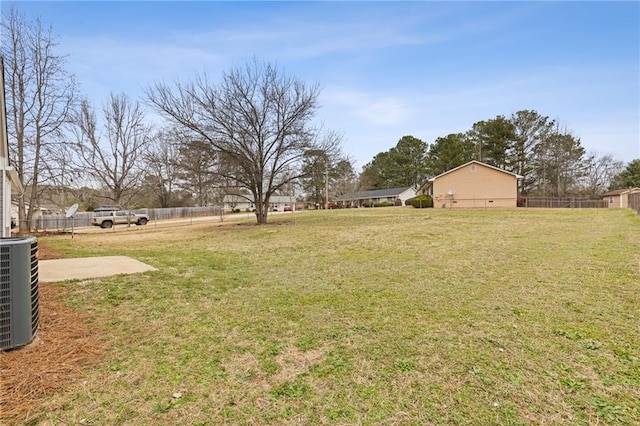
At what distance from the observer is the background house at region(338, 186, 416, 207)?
50375 millimetres

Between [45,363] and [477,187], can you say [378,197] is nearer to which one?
[477,187]

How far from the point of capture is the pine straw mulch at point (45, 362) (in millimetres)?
2053

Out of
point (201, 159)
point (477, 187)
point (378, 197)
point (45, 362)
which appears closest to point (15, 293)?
point (45, 362)

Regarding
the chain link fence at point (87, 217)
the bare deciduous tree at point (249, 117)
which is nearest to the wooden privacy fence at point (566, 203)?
the bare deciduous tree at point (249, 117)

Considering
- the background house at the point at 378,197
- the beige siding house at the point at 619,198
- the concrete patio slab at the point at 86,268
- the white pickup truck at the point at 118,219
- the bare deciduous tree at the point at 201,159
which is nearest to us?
the concrete patio slab at the point at 86,268

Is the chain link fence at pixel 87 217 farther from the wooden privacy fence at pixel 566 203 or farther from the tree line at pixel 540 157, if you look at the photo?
the tree line at pixel 540 157

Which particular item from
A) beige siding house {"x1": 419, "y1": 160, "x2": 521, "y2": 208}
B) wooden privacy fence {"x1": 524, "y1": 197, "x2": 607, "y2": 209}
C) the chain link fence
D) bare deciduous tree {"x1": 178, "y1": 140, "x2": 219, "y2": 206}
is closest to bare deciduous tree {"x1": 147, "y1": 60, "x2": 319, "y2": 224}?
bare deciduous tree {"x1": 178, "y1": 140, "x2": 219, "y2": 206}

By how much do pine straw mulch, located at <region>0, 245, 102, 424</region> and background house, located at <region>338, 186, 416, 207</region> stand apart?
4818 cm

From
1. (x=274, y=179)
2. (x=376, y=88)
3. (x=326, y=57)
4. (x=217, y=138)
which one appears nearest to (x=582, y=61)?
(x=376, y=88)

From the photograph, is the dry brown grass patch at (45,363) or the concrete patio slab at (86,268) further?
the concrete patio slab at (86,268)

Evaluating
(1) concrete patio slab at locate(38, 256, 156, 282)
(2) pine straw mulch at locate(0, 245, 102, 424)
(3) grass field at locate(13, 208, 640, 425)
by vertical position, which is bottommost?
(3) grass field at locate(13, 208, 640, 425)

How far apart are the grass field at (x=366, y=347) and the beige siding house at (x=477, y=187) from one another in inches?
1067

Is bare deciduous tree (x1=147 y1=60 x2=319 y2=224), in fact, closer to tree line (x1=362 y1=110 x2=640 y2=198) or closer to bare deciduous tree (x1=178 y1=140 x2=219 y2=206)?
bare deciduous tree (x1=178 y1=140 x2=219 y2=206)

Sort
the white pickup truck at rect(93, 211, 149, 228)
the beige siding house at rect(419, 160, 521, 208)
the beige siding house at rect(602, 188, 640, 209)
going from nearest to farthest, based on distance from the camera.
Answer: the white pickup truck at rect(93, 211, 149, 228)
the beige siding house at rect(602, 188, 640, 209)
the beige siding house at rect(419, 160, 521, 208)
